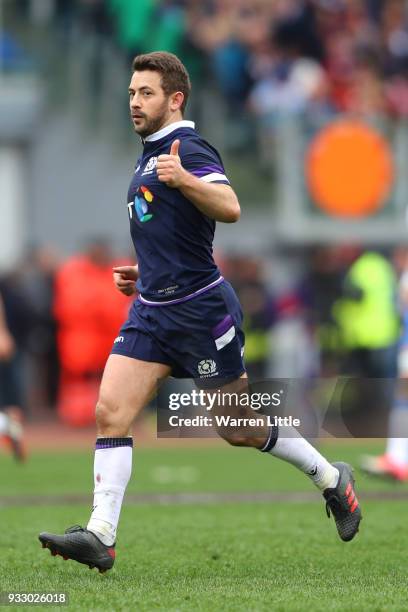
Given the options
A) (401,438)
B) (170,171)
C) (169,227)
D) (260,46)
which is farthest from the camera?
(260,46)

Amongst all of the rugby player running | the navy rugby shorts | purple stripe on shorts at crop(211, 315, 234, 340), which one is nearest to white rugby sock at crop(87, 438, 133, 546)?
the rugby player running

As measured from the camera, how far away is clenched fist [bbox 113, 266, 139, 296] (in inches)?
285

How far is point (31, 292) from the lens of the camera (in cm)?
1880

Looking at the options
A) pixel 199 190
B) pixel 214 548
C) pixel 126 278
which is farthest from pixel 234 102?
pixel 199 190

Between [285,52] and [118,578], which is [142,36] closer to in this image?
[285,52]

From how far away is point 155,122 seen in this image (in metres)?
6.77

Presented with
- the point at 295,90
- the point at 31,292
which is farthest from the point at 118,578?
the point at 295,90

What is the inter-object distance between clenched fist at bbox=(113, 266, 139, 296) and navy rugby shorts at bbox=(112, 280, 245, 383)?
425mm

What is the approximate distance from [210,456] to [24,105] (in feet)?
24.9

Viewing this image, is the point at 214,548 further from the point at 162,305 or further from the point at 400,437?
the point at 400,437

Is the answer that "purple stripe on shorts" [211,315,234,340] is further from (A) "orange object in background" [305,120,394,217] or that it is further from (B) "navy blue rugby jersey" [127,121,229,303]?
(A) "orange object in background" [305,120,394,217]

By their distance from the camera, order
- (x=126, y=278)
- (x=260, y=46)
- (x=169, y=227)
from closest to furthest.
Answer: (x=169, y=227) < (x=126, y=278) < (x=260, y=46)

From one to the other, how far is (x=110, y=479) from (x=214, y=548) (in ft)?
4.41

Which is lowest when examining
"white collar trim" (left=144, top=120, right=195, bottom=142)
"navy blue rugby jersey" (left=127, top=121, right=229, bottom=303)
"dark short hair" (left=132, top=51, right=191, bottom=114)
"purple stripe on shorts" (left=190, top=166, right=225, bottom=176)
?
"navy blue rugby jersey" (left=127, top=121, right=229, bottom=303)
